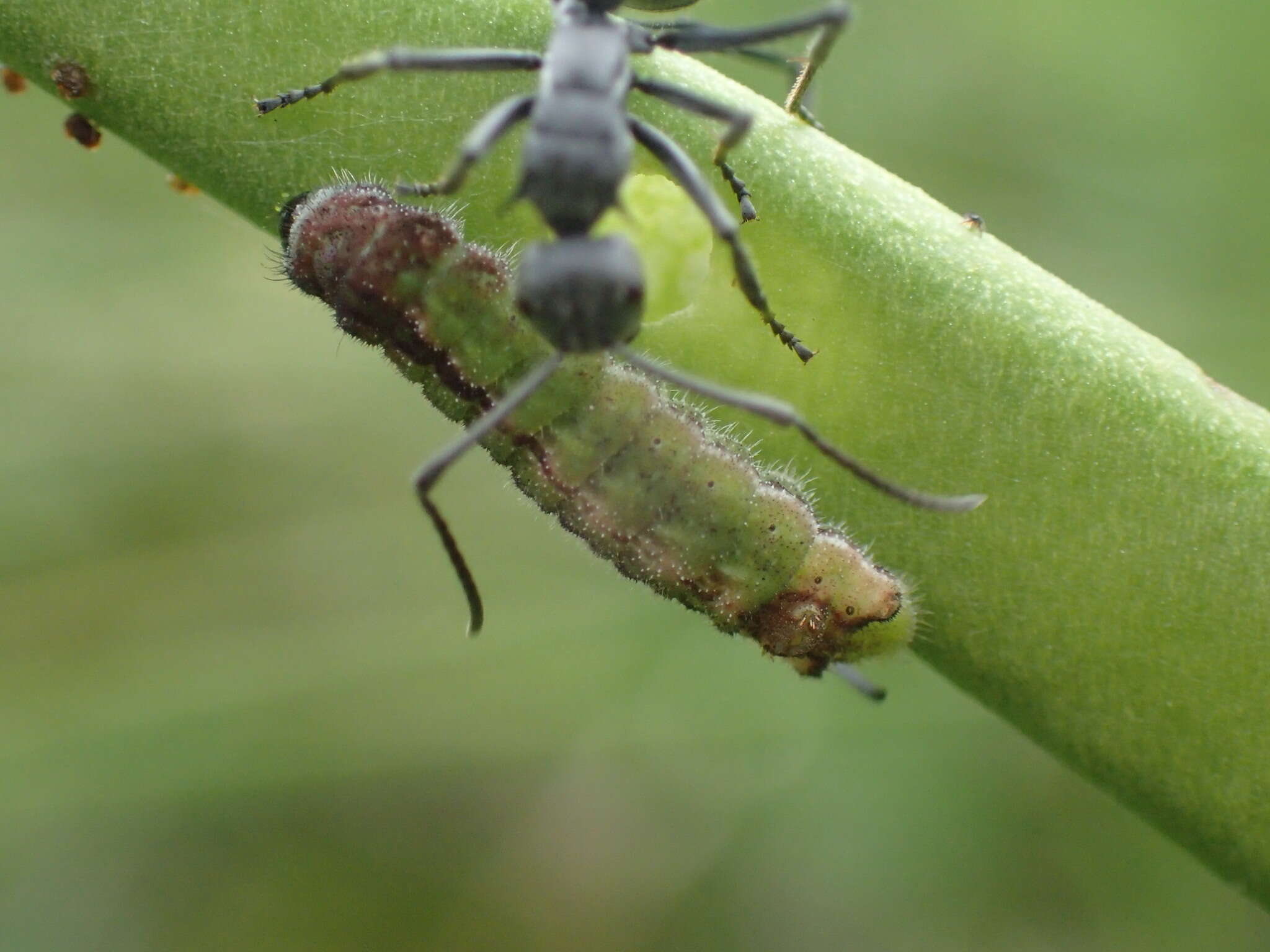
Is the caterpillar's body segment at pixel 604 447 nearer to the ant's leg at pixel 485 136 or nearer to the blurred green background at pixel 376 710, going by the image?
the ant's leg at pixel 485 136

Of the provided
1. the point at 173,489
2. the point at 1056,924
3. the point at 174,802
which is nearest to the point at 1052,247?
the point at 1056,924

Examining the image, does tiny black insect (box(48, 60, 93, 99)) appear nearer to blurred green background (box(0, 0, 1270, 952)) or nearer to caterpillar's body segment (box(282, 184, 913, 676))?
caterpillar's body segment (box(282, 184, 913, 676))

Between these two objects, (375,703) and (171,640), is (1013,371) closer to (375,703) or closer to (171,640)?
(375,703)

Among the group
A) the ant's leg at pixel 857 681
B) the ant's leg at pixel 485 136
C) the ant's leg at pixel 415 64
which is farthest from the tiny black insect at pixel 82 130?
the ant's leg at pixel 857 681

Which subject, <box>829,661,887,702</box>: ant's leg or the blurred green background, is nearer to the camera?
<box>829,661,887,702</box>: ant's leg

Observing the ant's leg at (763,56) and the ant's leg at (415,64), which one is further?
the ant's leg at (763,56)

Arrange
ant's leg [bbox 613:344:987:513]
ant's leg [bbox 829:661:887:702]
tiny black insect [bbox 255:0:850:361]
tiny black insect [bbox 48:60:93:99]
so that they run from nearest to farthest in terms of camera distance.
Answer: tiny black insect [bbox 255:0:850:361] → ant's leg [bbox 613:344:987:513] → tiny black insect [bbox 48:60:93:99] → ant's leg [bbox 829:661:887:702]

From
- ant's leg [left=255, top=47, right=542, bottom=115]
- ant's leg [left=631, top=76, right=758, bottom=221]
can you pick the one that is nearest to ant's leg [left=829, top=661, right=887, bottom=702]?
ant's leg [left=631, top=76, right=758, bottom=221]
